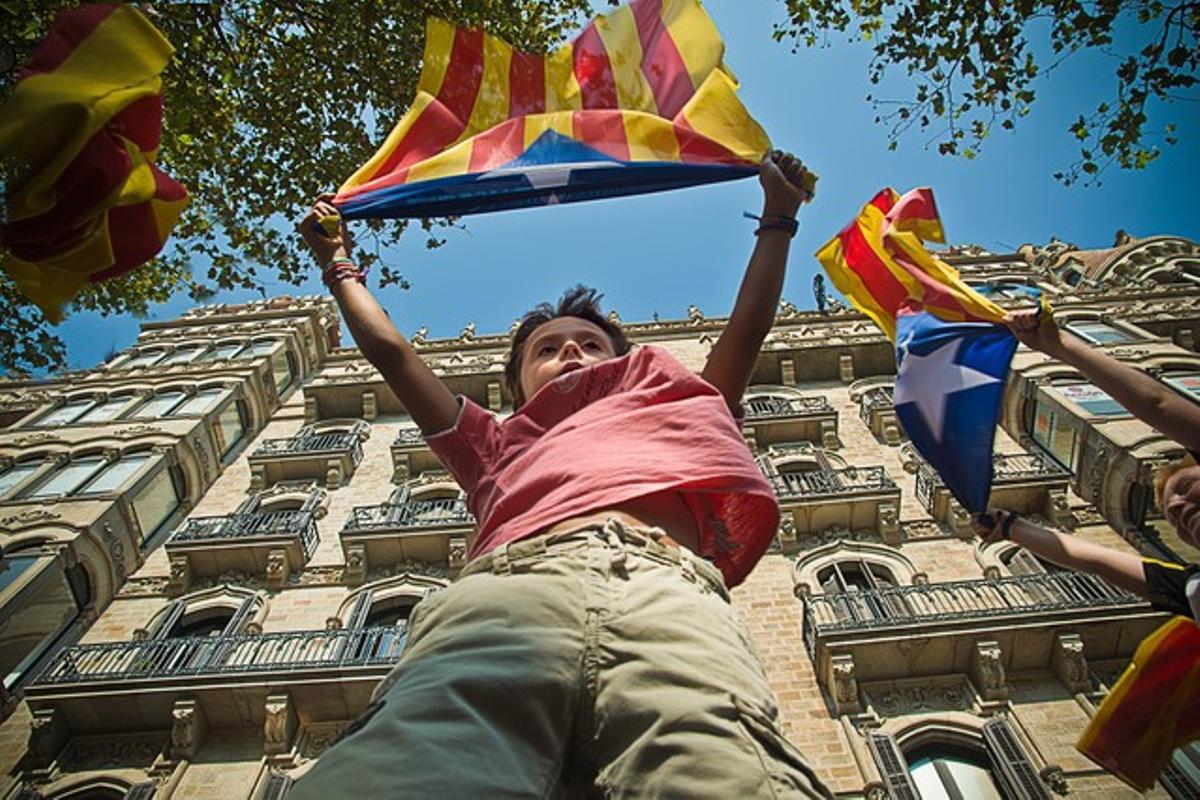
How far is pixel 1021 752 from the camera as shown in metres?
8.49

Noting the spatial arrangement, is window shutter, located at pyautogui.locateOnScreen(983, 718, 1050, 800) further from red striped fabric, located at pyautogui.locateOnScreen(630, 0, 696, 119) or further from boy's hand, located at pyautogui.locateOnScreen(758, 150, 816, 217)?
red striped fabric, located at pyautogui.locateOnScreen(630, 0, 696, 119)

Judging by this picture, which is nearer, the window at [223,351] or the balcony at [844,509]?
the balcony at [844,509]

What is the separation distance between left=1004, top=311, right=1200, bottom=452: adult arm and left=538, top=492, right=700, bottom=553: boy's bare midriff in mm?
3992

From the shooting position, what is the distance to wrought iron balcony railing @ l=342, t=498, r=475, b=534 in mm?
13047

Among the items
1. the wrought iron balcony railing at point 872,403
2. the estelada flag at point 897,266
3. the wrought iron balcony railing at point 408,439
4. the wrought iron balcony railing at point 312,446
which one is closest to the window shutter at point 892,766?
the estelada flag at point 897,266

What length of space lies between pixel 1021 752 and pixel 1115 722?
291cm

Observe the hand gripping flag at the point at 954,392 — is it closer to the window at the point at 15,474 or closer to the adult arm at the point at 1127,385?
the adult arm at the point at 1127,385

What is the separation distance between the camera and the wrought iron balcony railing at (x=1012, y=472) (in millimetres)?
12922

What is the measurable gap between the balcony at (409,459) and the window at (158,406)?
6.58m

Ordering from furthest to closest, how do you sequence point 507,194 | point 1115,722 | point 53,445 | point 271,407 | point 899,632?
point 271,407 → point 53,445 → point 899,632 → point 1115,722 → point 507,194

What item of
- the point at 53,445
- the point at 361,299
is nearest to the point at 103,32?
the point at 361,299

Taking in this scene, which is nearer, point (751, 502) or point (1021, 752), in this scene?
point (751, 502)

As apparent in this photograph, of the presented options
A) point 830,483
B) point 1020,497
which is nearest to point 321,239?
point 830,483

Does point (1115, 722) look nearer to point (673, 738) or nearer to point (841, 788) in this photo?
point (841, 788)
